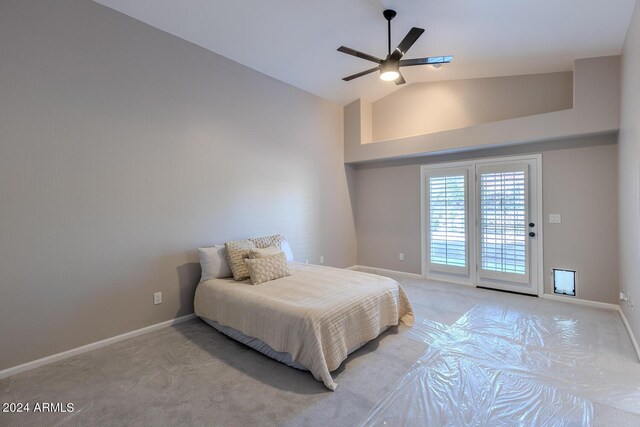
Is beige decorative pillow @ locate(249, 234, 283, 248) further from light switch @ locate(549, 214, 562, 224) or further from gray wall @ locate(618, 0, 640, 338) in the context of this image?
light switch @ locate(549, 214, 562, 224)

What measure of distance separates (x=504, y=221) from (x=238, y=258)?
3806mm

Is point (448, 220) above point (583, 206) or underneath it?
underneath

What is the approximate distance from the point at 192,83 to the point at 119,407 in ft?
10.8

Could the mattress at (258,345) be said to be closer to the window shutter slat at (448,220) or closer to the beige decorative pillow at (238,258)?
the beige decorative pillow at (238,258)

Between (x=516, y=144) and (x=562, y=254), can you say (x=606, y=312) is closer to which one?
(x=562, y=254)

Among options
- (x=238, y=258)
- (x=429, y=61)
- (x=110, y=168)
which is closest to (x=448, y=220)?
(x=429, y=61)

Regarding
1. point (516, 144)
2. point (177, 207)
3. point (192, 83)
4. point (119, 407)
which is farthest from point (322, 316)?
point (516, 144)

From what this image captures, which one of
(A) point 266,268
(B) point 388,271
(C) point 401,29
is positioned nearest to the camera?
(A) point 266,268

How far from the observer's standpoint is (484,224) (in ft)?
14.9

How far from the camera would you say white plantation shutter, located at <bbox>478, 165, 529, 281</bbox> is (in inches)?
166

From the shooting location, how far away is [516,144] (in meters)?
4.21

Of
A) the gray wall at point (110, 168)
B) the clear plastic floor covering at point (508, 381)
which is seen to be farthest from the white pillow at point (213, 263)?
the clear plastic floor covering at point (508, 381)

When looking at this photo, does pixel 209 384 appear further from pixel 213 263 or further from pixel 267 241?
pixel 267 241

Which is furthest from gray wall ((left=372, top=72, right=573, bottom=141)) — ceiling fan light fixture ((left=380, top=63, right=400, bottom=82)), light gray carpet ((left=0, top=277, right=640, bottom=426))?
light gray carpet ((left=0, top=277, right=640, bottom=426))
